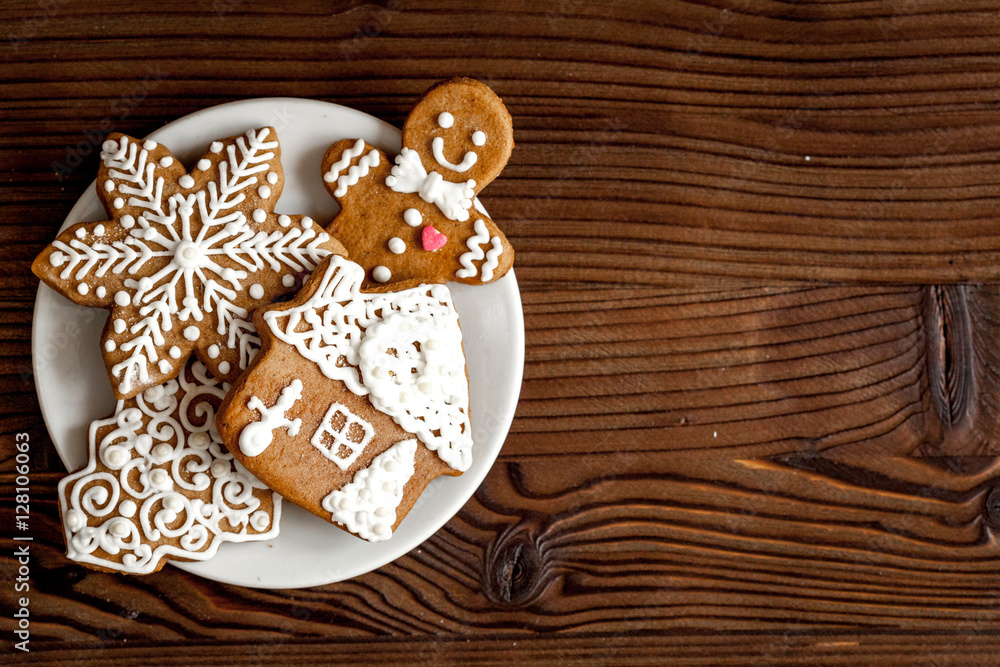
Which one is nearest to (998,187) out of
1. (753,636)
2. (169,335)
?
(753,636)

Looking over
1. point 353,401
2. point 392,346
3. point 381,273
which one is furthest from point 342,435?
point 381,273

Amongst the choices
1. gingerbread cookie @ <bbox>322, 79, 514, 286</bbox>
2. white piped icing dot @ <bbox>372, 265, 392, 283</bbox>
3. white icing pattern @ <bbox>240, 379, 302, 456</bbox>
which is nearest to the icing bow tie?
gingerbread cookie @ <bbox>322, 79, 514, 286</bbox>


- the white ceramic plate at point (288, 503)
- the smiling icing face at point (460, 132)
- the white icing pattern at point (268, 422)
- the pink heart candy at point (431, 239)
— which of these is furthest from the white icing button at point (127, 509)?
the smiling icing face at point (460, 132)

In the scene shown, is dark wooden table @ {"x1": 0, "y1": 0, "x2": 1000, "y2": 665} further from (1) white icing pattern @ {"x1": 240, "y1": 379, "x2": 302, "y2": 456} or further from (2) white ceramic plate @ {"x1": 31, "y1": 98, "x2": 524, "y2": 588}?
(1) white icing pattern @ {"x1": 240, "y1": 379, "x2": 302, "y2": 456}

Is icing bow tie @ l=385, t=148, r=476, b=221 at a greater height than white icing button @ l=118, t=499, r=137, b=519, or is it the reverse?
icing bow tie @ l=385, t=148, r=476, b=221

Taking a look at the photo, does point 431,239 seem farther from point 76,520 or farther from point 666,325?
point 76,520

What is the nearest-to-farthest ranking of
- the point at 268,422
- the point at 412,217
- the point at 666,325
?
the point at 268,422 → the point at 412,217 → the point at 666,325

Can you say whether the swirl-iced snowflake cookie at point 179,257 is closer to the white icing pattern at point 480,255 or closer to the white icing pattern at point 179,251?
the white icing pattern at point 179,251
